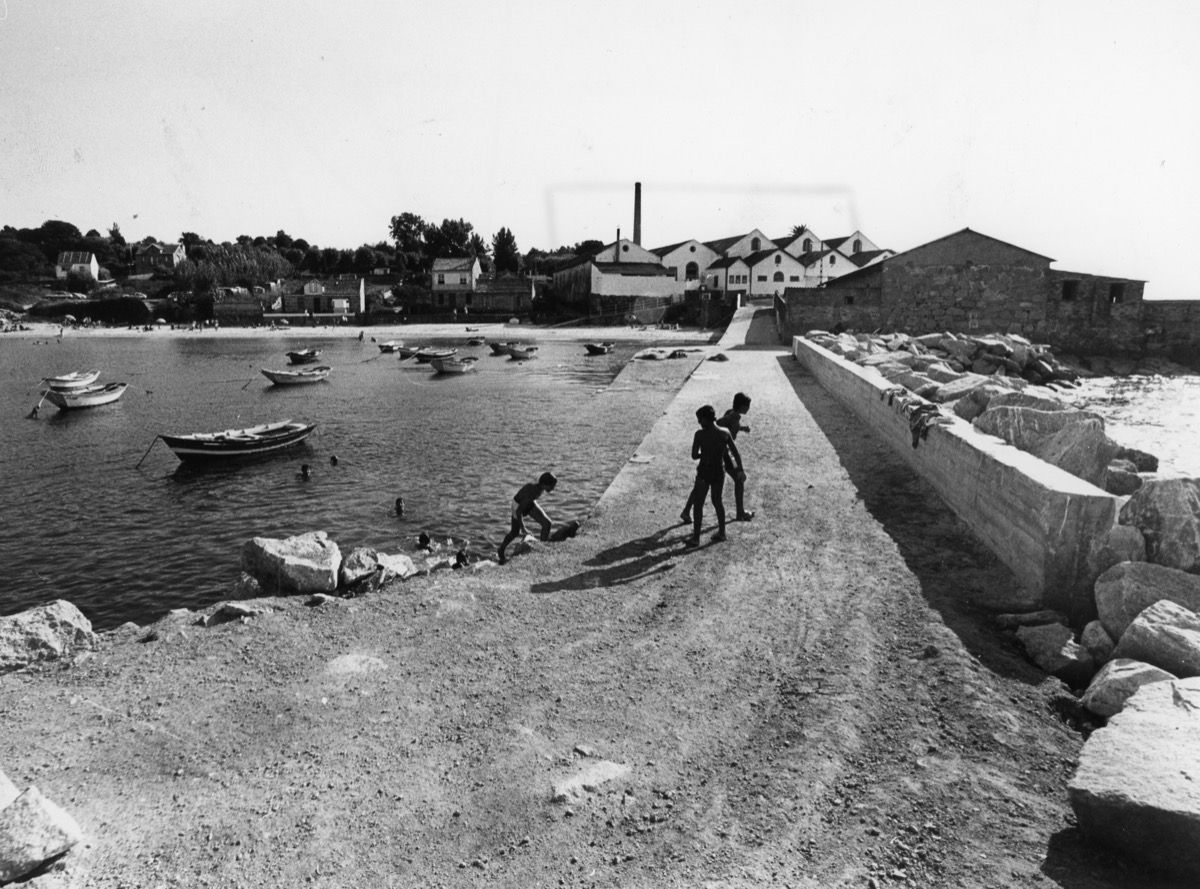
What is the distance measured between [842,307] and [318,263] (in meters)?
110

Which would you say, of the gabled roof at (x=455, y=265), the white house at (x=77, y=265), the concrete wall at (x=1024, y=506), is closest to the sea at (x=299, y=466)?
the concrete wall at (x=1024, y=506)

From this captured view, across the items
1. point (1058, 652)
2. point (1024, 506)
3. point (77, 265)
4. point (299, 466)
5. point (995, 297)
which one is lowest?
point (299, 466)

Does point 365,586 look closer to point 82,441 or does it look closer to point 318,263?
point 82,441

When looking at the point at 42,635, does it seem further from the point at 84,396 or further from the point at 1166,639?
the point at 84,396

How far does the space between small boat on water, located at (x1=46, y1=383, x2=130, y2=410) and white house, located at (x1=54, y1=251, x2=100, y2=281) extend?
108139 mm

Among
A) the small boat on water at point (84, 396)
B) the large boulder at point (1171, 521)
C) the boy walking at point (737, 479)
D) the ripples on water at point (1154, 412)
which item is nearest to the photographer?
the large boulder at point (1171, 521)

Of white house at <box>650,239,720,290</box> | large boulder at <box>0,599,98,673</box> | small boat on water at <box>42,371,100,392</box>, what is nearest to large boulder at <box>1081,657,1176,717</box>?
large boulder at <box>0,599,98,673</box>

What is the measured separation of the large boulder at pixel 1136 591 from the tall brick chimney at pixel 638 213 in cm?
8952

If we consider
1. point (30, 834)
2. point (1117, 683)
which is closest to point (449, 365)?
point (30, 834)

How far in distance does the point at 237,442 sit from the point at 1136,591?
21.9 m

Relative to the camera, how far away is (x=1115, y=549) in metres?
6.69

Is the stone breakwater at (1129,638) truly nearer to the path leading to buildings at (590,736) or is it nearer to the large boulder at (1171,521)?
the large boulder at (1171,521)

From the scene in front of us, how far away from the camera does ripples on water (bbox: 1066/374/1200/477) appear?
13.0 metres

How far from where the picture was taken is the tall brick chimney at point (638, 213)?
9266cm
